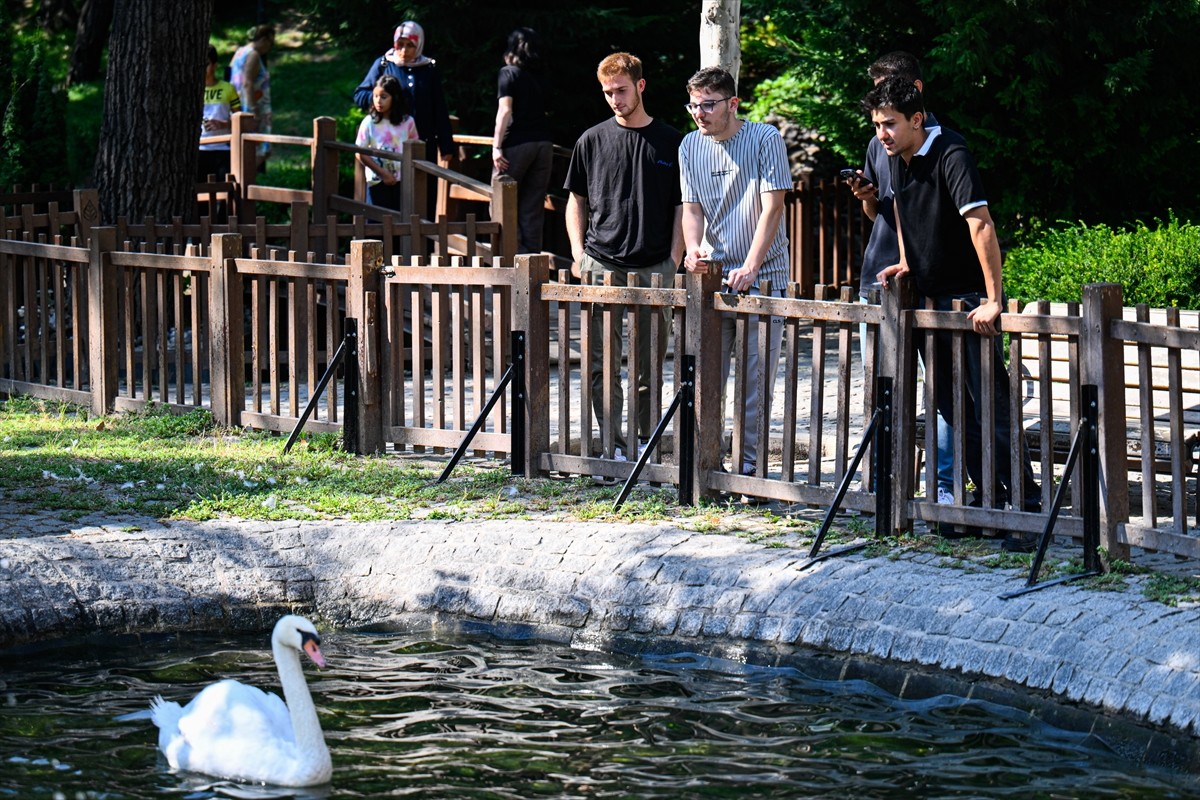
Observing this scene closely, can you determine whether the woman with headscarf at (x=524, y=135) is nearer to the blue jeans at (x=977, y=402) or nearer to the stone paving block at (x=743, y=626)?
the blue jeans at (x=977, y=402)

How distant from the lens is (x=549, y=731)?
6.39 metres

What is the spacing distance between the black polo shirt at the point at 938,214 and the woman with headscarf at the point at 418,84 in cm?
834

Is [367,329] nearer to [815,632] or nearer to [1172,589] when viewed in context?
[815,632]

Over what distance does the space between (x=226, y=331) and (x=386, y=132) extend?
5.49 meters

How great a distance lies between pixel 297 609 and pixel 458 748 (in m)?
1.93

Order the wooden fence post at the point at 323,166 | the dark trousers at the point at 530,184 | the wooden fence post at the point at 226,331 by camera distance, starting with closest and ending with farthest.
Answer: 1. the wooden fence post at the point at 226,331
2. the dark trousers at the point at 530,184
3. the wooden fence post at the point at 323,166

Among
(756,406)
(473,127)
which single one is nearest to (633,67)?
(756,406)

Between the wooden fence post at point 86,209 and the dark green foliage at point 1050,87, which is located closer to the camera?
the wooden fence post at point 86,209

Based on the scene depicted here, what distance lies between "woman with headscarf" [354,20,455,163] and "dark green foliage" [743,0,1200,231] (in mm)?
3322

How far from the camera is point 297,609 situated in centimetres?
790

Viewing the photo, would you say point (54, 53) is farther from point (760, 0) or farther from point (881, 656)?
point (881, 656)

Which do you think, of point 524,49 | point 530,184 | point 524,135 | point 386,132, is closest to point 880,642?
point 524,49

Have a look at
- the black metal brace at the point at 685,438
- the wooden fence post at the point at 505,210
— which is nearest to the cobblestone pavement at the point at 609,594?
the black metal brace at the point at 685,438

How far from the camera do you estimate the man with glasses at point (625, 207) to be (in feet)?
30.1
